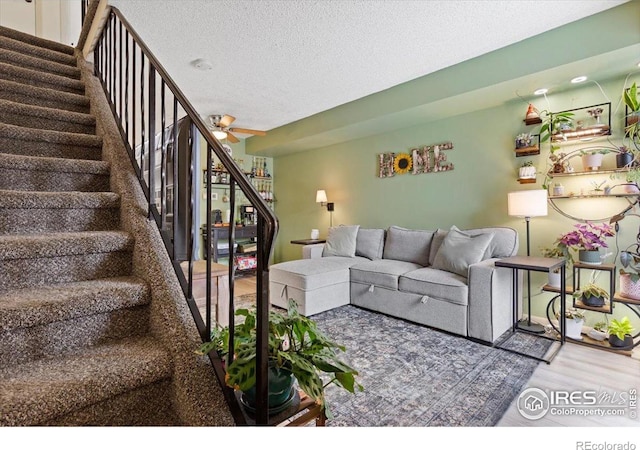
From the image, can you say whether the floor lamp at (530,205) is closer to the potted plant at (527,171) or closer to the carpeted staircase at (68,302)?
the potted plant at (527,171)

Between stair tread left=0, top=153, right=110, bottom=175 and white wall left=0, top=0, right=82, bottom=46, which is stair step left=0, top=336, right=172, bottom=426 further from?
white wall left=0, top=0, right=82, bottom=46

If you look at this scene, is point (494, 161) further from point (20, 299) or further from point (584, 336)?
point (20, 299)

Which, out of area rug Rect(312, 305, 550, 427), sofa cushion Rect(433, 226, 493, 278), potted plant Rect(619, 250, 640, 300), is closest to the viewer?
area rug Rect(312, 305, 550, 427)

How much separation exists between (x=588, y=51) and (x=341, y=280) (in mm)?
3030

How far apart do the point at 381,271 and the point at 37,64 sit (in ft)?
11.4

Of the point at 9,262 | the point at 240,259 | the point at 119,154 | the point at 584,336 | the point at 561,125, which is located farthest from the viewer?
the point at 240,259

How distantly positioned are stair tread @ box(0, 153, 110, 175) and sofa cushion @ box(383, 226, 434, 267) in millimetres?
3267

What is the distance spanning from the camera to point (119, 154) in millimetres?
1733

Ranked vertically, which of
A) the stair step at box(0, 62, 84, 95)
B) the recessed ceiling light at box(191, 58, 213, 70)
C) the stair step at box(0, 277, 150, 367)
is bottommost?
the stair step at box(0, 277, 150, 367)

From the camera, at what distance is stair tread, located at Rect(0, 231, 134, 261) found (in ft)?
3.77

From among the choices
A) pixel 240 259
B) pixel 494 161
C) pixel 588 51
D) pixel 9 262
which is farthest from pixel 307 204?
pixel 9 262

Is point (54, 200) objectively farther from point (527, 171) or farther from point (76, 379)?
point (527, 171)

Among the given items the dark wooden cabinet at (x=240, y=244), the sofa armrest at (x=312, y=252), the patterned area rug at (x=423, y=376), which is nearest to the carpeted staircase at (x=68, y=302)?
the patterned area rug at (x=423, y=376)

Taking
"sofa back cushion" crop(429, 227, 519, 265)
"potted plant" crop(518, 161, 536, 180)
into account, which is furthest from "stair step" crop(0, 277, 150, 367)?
"potted plant" crop(518, 161, 536, 180)
